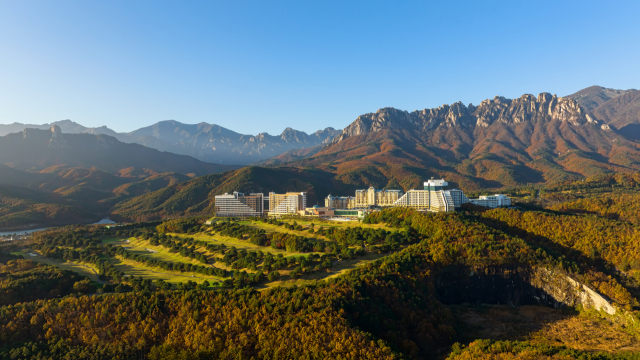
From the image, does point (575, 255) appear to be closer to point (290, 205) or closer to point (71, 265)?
point (290, 205)

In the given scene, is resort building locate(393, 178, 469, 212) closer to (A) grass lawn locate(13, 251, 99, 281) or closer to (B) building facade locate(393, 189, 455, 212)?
(B) building facade locate(393, 189, 455, 212)

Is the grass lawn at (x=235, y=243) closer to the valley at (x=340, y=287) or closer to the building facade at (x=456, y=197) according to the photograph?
the valley at (x=340, y=287)

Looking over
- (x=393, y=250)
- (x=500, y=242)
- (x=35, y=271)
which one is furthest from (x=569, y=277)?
(x=35, y=271)

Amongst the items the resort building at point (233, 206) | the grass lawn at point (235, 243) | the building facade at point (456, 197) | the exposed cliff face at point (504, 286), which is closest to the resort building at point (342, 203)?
the resort building at point (233, 206)

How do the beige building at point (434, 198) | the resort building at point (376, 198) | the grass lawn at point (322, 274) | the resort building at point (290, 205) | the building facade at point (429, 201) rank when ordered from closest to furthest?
the grass lawn at point (322, 274), the building facade at point (429, 201), the beige building at point (434, 198), the resort building at point (290, 205), the resort building at point (376, 198)

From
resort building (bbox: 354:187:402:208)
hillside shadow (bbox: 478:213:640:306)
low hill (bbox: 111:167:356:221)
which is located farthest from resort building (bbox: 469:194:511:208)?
low hill (bbox: 111:167:356:221)

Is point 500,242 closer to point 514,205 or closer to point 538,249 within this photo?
point 538,249
